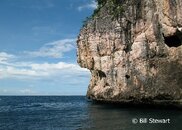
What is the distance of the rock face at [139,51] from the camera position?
44.7 meters

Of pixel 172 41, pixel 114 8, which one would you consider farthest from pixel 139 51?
pixel 114 8

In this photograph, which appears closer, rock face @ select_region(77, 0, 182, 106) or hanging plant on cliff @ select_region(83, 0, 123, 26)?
rock face @ select_region(77, 0, 182, 106)

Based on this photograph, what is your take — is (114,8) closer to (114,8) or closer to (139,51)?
(114,8)

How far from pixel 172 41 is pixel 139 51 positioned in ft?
16.5

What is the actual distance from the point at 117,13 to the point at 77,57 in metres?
17.1

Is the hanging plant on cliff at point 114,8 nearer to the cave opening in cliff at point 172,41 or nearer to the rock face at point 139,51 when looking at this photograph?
the rock face at point 139,51

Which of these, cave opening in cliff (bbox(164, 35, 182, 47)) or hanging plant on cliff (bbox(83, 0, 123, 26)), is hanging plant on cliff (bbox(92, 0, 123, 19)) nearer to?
hanging plant on cliff (bbox(83, 0, 123, 26))

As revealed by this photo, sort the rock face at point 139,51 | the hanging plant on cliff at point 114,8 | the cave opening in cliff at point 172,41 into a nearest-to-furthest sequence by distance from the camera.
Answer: the rock face at point 139,51, the cave opening in cliff at point 172,41, the hanging plant on cliff at point 114,8

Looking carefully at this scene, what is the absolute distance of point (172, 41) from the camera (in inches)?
1811

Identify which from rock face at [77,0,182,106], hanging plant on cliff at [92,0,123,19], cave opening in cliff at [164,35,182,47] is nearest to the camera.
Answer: rock face at [77,0,182,106]

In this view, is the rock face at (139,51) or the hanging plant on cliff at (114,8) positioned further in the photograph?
the hanging plant on cliff at (114,8)

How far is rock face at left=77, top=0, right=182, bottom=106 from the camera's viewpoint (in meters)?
44.7

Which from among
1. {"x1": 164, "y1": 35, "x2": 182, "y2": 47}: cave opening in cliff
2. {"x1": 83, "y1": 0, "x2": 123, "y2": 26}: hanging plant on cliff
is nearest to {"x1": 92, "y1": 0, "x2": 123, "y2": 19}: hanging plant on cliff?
{"x1": 83, "y1": 0, "x2": 123, "y2": 26}: hanging plant on cliff

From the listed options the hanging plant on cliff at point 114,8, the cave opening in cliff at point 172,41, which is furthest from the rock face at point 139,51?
the hanging plant on cliff at point 114,8
